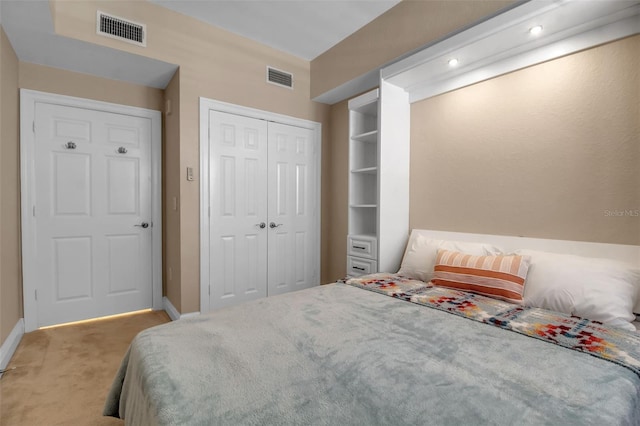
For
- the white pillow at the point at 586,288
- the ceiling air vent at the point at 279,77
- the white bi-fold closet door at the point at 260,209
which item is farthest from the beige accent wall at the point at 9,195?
the white pillow at the point at 586,288

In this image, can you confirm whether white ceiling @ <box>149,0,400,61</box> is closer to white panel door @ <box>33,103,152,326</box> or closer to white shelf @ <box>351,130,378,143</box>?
white shelf @ <box>351,130,378,143</box>

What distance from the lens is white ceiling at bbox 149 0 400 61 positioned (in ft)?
8.65

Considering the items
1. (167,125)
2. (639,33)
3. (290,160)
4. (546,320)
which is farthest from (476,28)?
(167,125)

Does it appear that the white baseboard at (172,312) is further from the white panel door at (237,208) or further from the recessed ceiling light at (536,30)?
the recessed ceiling light at (536,30)

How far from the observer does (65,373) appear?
2.13 metres

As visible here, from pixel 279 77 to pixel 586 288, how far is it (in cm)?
320

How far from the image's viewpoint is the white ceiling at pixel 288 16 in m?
2.64

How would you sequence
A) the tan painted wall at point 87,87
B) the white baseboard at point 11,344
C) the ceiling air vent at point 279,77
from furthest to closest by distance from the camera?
the ceiling air vent at point 279,77 → the tan painted wall at point 87,87 → the white baseboard at point 11,344

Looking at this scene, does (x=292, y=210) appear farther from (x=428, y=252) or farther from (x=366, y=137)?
(x=428, y=252)

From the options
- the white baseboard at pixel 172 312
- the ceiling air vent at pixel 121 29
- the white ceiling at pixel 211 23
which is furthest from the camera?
the white baseboard at pixel 172 312

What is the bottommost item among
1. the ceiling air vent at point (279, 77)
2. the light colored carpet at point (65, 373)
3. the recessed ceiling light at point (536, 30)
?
the light colored carpet at point (65, 373)

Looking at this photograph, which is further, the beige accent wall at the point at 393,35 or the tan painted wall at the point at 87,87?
the tan painted wall at the point at 87,87

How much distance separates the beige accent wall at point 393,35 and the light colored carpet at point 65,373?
10.3ft

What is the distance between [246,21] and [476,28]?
1973 mm
